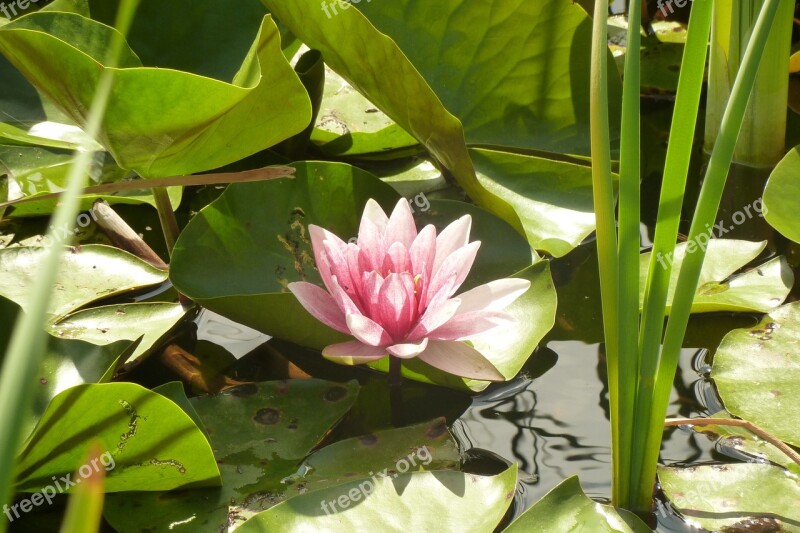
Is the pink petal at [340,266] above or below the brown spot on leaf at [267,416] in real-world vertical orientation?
→ above

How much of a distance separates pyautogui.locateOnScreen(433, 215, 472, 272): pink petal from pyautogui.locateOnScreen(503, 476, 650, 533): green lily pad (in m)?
0.37

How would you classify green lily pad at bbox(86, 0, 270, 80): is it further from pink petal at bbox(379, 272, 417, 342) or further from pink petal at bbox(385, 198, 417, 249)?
pink petal at bbox(379, 272, 417, 342)

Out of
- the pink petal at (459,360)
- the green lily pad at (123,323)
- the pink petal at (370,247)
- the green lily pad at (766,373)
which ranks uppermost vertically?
the pink petal at (370,247)

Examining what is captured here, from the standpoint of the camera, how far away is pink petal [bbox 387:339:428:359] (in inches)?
39.7

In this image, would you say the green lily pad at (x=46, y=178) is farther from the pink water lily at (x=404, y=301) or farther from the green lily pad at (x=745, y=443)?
the green lily pad at (x=745, y=443)

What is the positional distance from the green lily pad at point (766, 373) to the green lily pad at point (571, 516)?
0.92 feet

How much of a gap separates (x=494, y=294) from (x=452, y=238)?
0.11 m

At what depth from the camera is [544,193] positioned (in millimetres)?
1475

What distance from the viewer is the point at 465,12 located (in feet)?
5.07

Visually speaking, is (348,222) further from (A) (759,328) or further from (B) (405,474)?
(A) (759,328)

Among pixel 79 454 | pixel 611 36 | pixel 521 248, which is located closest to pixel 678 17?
pixel 611 36

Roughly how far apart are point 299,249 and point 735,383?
0.70 m

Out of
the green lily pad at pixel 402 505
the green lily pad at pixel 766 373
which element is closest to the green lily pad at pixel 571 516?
the green lily pad at pixel 402 505

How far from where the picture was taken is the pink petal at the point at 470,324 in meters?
Answer: 1.05
